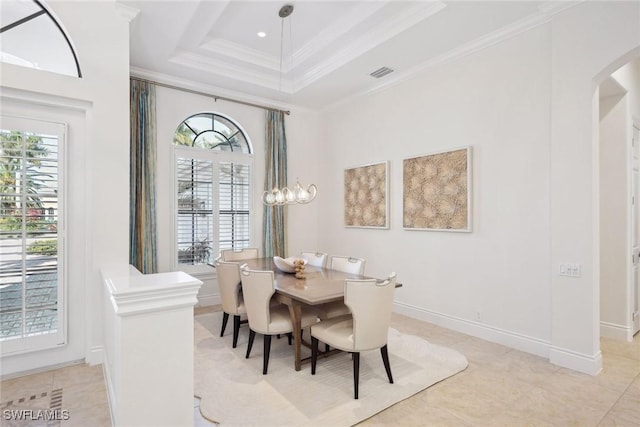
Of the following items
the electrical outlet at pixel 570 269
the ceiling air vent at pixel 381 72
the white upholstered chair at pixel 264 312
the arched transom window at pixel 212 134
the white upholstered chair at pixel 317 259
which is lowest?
the white upholstered chair at pixel 264 312

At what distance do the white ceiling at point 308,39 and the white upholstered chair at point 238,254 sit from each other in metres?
2.57

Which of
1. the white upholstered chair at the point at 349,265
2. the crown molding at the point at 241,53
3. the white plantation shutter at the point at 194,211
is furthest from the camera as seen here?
the white plantation shutter at the point at 194,211

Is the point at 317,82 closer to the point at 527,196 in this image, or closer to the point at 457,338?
the point at 527,196

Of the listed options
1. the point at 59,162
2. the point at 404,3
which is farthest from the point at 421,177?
→ the point at 59,162

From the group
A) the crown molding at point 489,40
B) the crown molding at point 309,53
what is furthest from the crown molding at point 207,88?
the crown molding at point 489,40

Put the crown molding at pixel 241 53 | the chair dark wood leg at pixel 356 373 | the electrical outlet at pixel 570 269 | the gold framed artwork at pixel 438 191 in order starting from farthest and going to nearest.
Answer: the crown molding at pixel 241 53 < the gold framed artwork at pixel 438 191 < the electrical outlet at pixel 570 269 < the chair dark wood leg at pixel 356 373

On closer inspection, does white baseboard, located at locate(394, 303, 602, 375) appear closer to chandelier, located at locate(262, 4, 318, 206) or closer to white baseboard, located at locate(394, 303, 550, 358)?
white baseboard, located at locate(394, 303, 550, 358)

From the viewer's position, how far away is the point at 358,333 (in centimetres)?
255

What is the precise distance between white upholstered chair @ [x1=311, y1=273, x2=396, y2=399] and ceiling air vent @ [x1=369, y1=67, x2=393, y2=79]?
122 inches

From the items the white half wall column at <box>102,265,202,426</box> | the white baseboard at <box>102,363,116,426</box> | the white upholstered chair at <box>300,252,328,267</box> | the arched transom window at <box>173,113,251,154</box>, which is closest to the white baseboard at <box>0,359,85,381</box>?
the white baseboard at <box>102,363,116,426</box>

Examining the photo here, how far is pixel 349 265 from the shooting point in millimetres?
3801

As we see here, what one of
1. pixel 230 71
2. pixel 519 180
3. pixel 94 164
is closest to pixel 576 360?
pixel 519 180

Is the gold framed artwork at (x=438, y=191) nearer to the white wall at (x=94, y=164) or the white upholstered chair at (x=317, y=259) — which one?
the white upholstered chair at (x=317, y=259)

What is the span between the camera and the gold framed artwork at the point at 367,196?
500 centimetres
